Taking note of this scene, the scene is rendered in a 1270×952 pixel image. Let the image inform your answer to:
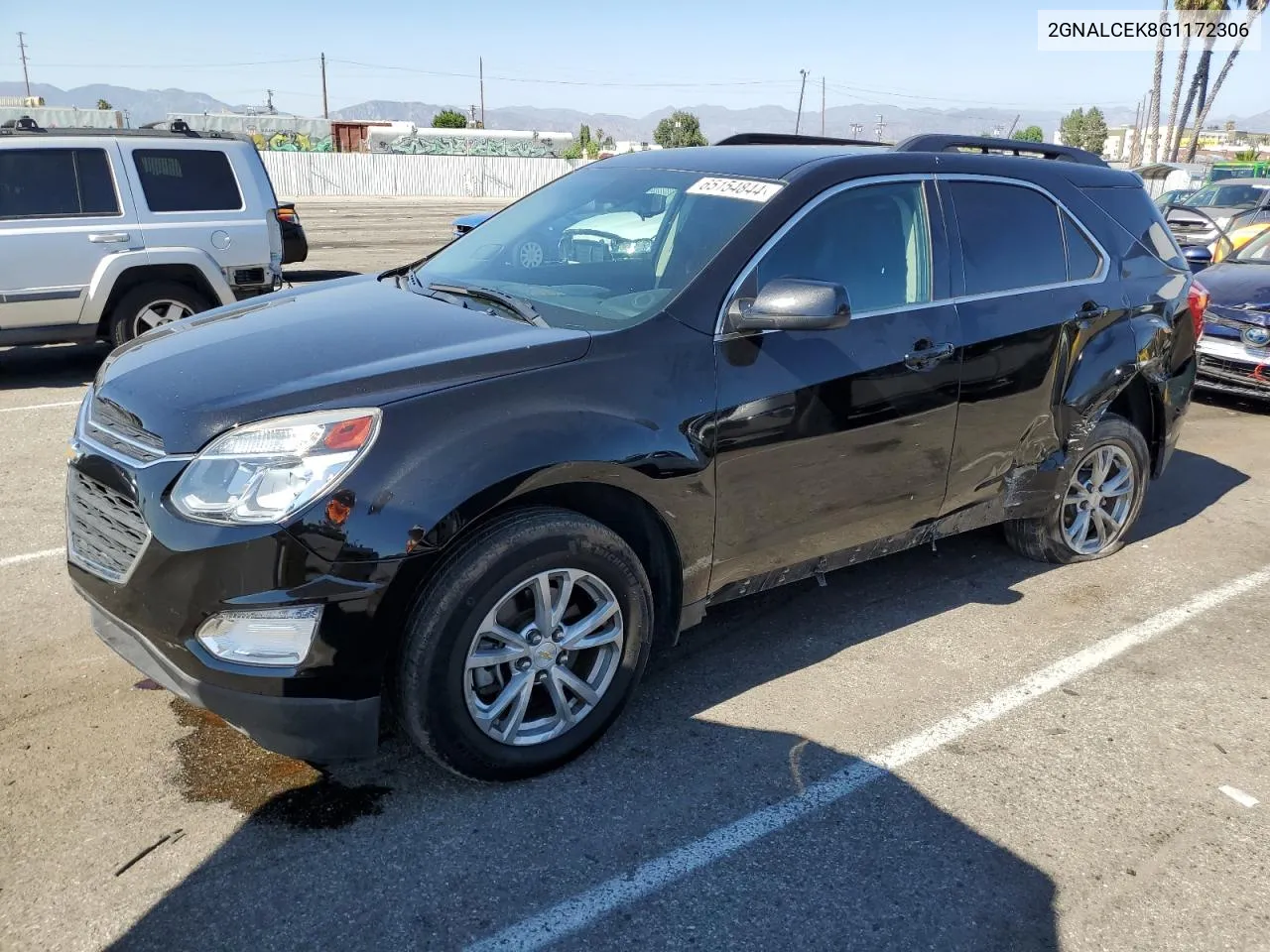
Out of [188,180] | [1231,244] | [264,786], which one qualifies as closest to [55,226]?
[188,180]

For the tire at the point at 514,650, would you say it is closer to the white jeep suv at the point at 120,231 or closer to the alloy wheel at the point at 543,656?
the alloy wheel at the point at 543,656

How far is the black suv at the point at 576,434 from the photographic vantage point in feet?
9.04

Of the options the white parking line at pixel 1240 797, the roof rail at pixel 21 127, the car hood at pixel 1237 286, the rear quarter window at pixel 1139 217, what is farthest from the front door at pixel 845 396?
the roof rail at pixel 21 127

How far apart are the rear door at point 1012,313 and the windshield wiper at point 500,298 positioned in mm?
1723

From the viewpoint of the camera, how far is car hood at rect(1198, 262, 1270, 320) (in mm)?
8656

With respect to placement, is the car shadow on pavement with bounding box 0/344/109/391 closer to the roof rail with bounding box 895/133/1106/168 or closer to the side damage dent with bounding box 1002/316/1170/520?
the roof rail with bounding box 895/133/1106/168

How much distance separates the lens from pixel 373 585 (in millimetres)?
2750

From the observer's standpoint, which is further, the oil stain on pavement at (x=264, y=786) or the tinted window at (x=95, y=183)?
the tinted window at (x=95, y=183)

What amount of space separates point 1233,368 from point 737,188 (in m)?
6.70

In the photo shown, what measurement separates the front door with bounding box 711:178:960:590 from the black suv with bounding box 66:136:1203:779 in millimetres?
12

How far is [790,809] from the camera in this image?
313cm

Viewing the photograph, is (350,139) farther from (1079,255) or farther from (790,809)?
(790,809)

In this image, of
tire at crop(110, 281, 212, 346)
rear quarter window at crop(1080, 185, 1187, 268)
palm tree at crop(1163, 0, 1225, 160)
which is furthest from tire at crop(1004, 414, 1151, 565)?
palm tree at crop(1163, 0, 1225, 160)

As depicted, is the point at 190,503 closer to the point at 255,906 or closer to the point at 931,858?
the point at 255,906
